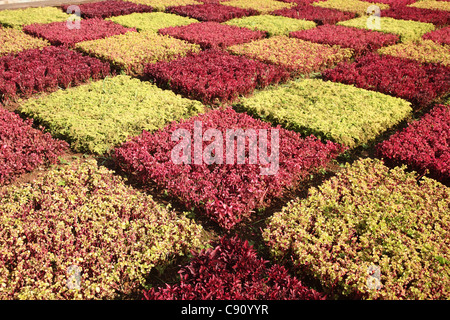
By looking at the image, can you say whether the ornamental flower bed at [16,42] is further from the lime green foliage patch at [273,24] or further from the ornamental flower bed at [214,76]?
the lime green foliage patch at [273,24]

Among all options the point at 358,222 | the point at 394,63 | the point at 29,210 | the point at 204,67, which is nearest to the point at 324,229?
the point at 358,222

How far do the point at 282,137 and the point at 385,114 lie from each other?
3002mm

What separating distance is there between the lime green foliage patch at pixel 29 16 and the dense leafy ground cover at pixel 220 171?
2.47m

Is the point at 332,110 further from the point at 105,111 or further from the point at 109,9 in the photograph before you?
the point at 109,9

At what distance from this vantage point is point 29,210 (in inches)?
228

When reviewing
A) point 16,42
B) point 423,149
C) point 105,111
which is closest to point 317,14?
point 423,149

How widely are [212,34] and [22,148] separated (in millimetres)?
10084

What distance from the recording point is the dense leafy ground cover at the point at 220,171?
4.88m

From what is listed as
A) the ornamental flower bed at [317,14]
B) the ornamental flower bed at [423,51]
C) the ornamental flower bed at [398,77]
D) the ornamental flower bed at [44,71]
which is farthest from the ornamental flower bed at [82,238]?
the ornamental flower bed at [317,14]

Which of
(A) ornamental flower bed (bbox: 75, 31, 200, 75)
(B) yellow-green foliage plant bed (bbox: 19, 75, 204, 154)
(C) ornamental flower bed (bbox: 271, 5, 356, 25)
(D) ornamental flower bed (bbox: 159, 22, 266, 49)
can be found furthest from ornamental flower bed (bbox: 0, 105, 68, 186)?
(C) ornamental flower bed (bbox: 271, 5, 356, 25)

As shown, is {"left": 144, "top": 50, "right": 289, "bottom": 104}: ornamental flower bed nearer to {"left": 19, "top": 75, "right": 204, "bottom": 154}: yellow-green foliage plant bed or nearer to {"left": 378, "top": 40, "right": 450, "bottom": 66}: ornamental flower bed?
{"left": 19, "top": 75, "right": 204, "bottom": 154}: yellow-green foliage plant bed

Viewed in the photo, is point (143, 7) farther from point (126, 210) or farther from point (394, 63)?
point (126, 210)

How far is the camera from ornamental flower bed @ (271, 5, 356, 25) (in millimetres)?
19281

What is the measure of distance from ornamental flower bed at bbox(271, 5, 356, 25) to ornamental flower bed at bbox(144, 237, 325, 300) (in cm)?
1718
